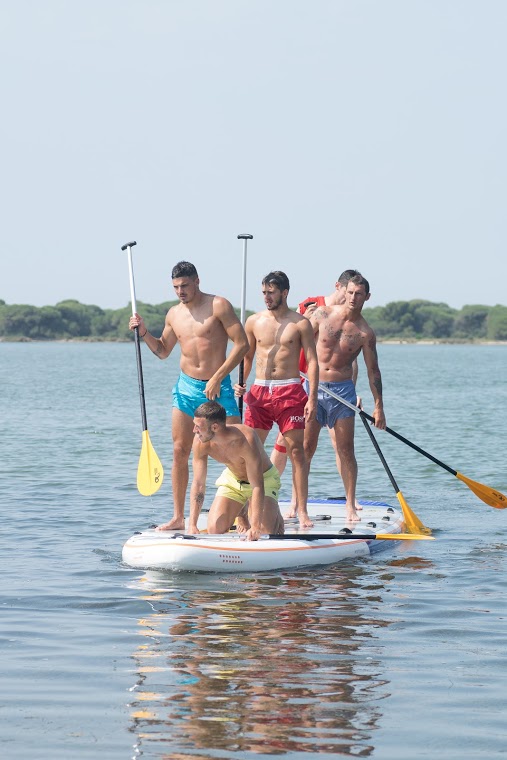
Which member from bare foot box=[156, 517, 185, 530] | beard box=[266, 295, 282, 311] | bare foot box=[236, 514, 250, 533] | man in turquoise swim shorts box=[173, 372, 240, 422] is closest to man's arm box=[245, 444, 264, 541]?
bare foot box=[236, 514, 250, 533]

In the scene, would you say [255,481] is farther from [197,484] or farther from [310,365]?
[310,365]

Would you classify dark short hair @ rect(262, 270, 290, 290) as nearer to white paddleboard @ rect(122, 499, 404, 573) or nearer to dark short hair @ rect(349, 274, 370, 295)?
dark short hair @ rect(349, 274, 370, 295)

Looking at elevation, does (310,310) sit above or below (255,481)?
above

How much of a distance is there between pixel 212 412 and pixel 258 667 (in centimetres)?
244

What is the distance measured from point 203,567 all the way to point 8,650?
241 cm

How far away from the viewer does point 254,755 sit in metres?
5.68

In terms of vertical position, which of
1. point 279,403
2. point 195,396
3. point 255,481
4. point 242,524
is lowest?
point 242,524

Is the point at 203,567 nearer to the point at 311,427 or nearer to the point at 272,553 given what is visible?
the point at 272,553

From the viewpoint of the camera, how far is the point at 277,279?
34.2 ft

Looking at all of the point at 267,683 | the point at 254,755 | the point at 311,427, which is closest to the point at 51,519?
the point at 311,427

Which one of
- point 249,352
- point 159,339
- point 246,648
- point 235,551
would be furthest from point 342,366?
point 246,648

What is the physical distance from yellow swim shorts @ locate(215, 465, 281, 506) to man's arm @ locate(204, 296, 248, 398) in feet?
2.25

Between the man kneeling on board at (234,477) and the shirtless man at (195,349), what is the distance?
381mm

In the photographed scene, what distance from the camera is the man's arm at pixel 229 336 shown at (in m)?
9.89
